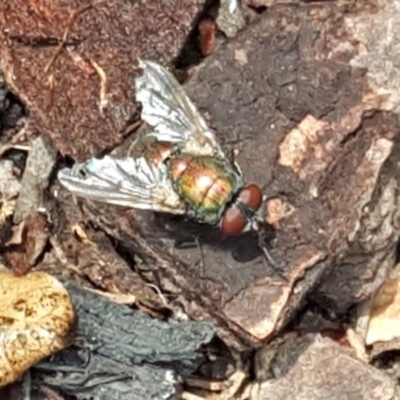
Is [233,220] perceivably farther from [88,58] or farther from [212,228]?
[88,58]

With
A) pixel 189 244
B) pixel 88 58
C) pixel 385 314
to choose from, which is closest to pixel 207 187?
pixel 189 244

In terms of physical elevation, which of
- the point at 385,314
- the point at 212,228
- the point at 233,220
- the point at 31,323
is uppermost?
the point at 233,220

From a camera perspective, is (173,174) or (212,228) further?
(212,228)

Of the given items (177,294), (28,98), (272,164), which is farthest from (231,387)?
(28,98)

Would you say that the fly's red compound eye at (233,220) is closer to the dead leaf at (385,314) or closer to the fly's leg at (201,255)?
the fly's leg at (201,255)

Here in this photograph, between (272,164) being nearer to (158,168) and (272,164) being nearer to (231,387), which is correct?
(158,168)

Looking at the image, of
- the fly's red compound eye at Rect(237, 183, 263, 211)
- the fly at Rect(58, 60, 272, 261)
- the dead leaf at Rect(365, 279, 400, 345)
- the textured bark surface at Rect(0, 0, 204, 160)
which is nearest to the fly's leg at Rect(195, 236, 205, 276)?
the fly at Rect(58, 60, 272, 261)
